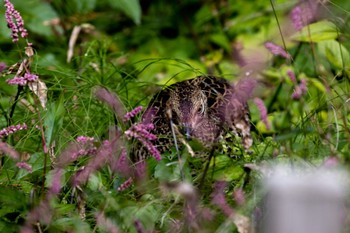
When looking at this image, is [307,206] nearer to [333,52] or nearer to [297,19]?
[297,19]

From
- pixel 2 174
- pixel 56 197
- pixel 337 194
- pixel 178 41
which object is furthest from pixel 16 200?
pixel 178 41

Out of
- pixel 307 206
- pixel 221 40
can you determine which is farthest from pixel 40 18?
pixel 307 206

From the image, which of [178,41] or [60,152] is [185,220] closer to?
[60,152]

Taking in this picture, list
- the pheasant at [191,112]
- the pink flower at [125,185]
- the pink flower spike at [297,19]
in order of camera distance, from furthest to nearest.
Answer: the pink flower spike at [297,19]
the pheasant at [191,112]
the pink flower at [125,185]

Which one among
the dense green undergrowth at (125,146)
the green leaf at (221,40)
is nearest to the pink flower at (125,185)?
the dense green undergrowth at (125,146)

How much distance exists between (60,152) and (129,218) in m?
0.65

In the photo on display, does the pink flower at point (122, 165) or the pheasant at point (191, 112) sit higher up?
the pink flower at point (122, 165)

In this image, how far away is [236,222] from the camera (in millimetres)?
2346

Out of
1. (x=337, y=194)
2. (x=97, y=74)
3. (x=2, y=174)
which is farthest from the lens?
(x=97, y=74)

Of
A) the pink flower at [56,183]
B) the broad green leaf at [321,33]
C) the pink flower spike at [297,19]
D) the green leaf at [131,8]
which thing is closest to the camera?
the pink flower at [56,183]

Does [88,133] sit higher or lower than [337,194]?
lower

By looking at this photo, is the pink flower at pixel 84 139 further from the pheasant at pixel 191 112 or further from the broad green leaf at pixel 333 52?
the broad green leaf at pixel 333 52

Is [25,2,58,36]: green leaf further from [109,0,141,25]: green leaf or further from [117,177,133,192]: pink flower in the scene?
[117,177,133,192]: pink flower

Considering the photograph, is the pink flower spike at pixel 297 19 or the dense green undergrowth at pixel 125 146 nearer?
the dense green undergrowth at pixel 125 146
